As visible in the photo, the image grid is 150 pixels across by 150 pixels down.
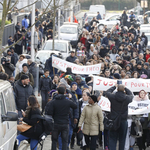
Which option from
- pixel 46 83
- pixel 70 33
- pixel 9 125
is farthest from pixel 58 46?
pixel 9 125

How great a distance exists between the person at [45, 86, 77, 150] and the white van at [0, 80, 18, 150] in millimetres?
1140

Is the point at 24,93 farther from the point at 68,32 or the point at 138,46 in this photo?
the point at 68,32

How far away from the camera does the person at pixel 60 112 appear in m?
9.20

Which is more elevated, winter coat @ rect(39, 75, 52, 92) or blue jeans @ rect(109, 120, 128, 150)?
winter coat @ rect(39, 75, 52, 92)

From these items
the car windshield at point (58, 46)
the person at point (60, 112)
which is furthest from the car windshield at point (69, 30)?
the person at point (60, 112)

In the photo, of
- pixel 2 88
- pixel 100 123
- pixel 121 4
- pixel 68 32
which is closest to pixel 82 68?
pixel 100 123

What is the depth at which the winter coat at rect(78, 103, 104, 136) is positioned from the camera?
9.70 metres

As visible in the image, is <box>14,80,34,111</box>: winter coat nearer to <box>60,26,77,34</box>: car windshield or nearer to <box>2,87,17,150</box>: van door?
<box>2,87,17,150</box>: van door

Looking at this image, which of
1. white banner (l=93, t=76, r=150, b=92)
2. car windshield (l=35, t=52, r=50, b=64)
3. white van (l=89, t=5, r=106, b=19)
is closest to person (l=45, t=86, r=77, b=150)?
white banner (l=93, t=76, r=150, b=92)

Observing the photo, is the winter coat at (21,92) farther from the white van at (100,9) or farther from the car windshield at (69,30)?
the white van at (100,9)

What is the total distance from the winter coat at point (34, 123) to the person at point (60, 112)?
43cm

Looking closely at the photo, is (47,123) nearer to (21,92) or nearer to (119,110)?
(119,110)

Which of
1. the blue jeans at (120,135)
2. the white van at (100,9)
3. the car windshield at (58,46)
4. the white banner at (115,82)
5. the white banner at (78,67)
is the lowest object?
the blue jeans at (120,135)

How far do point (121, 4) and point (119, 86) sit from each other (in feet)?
253
